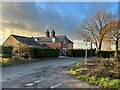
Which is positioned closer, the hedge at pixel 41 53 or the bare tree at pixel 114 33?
the hedge at pixel 41 53

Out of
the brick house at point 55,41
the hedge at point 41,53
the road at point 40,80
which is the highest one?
the brick house at point 55,41

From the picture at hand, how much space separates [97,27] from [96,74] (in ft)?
122

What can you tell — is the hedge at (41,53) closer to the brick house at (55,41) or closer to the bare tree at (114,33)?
the bare tree at (114,33)

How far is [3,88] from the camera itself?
311 inches

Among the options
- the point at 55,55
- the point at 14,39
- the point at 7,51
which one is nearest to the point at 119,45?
the point at 55,55

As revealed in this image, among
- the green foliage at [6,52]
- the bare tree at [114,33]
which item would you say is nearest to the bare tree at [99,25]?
the bare tree at [114,33]

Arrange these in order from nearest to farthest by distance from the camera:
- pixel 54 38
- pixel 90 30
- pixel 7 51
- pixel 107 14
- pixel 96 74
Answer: pixel 96 74, pixel 7 51, pixel 107 14, pixel 90 30, pixel 54 38

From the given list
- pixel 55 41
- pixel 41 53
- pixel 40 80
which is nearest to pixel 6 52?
pixel 41 53

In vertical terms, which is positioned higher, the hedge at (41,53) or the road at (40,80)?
the hedge at (41,53)

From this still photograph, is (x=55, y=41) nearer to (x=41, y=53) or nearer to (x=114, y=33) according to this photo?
(x=114, y=33)

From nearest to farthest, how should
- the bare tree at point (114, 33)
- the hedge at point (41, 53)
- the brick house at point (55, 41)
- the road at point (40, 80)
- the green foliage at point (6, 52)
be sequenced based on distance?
the road at point (40, 80) → the green foliage at point (6, 52) → the hedge at point (41, 53) → the bare tree at point (114, 33) → the brick house at point (55, 41)

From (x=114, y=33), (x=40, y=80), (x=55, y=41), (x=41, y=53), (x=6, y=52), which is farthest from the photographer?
(x=55, y=41)

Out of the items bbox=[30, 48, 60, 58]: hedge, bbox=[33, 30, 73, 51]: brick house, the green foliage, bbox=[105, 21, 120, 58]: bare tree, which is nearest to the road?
the green foliage

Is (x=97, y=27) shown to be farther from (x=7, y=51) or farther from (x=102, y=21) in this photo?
(x=7, y=51)
